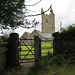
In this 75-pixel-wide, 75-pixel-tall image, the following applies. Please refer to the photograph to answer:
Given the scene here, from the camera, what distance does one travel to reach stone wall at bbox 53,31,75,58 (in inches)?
202

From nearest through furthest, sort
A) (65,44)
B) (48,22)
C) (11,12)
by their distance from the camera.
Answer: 1. (11,12)
2. (65,44)
3. (48,22)

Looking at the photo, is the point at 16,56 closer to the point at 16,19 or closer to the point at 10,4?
the point at 16,19

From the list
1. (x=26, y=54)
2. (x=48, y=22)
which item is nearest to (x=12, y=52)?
(x=26, y=54)

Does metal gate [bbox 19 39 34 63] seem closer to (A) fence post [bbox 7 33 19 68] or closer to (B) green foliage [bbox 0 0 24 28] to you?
(A) fence post [bbox 7 33 19 68]

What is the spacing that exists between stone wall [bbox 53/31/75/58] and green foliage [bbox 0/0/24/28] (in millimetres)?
2721

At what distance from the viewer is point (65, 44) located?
5258 mm

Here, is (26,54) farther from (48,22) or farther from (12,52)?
(48,22)

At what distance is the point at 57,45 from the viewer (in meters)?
5.39

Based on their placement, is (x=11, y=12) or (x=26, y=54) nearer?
(x=11, y=12)

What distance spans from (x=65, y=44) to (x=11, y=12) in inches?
148

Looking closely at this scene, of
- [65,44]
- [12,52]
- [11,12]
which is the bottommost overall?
[12,52]

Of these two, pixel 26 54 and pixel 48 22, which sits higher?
pixel 48 22

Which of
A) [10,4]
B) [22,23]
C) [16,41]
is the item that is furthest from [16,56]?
[10,4]

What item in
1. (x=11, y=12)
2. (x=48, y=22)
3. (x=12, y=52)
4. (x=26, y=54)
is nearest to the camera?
(x=11, y=12)
